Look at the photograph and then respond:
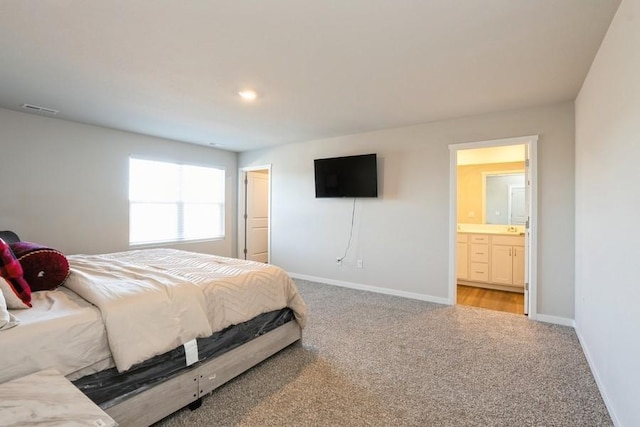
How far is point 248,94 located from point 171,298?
209cm

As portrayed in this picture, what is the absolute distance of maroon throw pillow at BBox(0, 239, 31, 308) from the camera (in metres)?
1.56

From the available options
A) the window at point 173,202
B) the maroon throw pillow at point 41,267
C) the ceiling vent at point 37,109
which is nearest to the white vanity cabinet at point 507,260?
the window at point 173,202

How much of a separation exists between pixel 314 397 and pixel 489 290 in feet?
12.7

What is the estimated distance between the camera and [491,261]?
188 inches

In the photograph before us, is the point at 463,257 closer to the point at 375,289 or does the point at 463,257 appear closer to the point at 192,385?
the point at 375,289

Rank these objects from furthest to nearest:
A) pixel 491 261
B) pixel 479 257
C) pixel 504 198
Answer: pixel 504 198 → pixel 479 257 → pixel 491 261

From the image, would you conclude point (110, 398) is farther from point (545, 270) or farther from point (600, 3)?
point (545, 270)

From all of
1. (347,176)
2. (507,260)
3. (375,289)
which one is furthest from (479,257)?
(347,176)

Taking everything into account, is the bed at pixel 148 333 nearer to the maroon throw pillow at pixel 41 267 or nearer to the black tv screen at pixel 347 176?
the maroon throw pillow at pixel 41 267

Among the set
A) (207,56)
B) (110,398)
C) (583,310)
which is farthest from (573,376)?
(207,56)

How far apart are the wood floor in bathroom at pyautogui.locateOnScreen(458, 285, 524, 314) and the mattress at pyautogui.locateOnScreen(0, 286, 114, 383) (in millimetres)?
3968

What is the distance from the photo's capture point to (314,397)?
1978mm

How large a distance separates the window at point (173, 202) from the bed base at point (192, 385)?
131 inches

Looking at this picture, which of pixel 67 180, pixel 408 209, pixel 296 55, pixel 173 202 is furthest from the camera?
pixel 173 202
